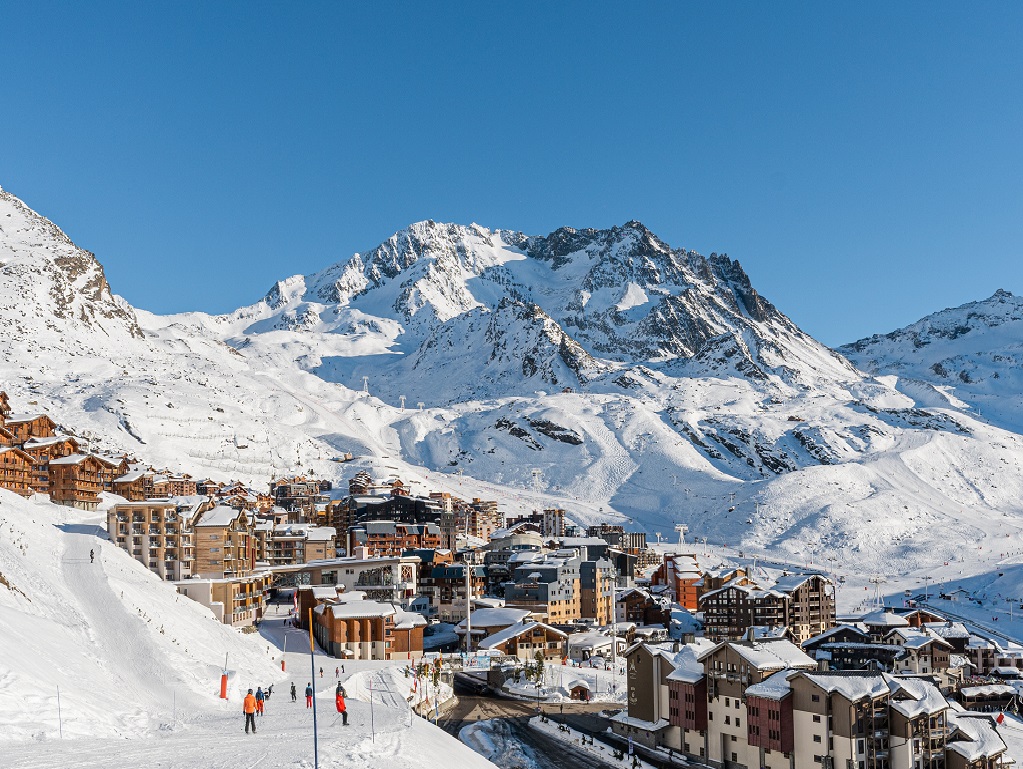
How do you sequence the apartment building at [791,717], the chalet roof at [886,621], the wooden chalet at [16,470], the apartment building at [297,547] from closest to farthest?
the apartment building at [791,717] → the wooden chalet at [16,470] → the chalet roof at [886,621] → the apartment building at [297,547]

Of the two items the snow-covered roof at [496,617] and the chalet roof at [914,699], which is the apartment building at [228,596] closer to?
the snow-covered roof at [496,617]

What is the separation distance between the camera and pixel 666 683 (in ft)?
184

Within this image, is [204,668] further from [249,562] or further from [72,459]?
[72,459]

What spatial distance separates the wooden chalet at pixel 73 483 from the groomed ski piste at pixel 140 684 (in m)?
23.9

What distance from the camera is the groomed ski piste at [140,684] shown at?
74.9ft

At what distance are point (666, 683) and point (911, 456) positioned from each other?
140 metres

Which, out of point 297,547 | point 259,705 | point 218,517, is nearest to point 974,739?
point 259,705

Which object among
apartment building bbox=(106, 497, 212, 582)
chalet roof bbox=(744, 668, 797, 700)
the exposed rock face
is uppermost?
the exposed rock face

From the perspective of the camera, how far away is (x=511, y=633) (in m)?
73.9

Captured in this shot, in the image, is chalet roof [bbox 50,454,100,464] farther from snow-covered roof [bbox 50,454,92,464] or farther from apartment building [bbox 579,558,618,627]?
apartment building [bbox 579,558,618,627]

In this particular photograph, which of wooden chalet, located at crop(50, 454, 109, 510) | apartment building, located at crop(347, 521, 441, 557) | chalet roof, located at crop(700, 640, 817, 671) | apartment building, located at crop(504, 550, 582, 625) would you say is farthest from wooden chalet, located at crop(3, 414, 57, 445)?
chalet roof, located at crop(700, 640, 817, 671)

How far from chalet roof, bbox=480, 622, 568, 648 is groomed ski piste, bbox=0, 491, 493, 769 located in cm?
1786

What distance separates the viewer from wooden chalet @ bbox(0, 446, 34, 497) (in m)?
73.8

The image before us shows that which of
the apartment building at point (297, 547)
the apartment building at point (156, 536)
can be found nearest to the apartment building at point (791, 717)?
the apartment building at point (156, 536)
